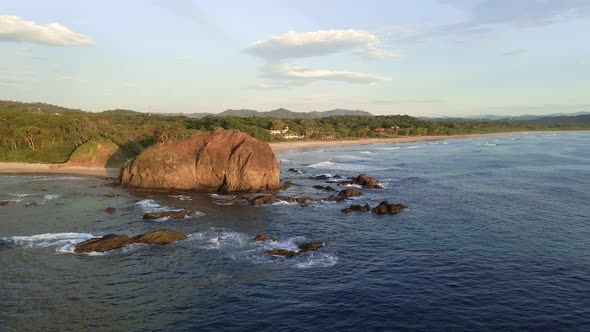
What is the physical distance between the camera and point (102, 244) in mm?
30625

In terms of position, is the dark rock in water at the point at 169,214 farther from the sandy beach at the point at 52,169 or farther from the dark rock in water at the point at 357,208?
the sandy beach at the point at 52,169

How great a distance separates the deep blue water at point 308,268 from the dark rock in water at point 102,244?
1094 millimetres

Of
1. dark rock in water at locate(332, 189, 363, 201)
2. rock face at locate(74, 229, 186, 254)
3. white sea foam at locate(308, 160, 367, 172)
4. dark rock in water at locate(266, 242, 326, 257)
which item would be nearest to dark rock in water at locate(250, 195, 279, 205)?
dark rock in water at locate(332, 189, 363, 201)

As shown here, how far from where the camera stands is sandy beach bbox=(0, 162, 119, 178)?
229 ft

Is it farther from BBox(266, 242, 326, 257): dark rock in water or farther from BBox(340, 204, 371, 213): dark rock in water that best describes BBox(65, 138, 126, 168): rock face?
BBox(266, 242, 326, 257): dark rock in water

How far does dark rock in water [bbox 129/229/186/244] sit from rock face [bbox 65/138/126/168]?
49.4 m

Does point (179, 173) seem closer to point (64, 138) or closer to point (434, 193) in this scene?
point (434, 193)

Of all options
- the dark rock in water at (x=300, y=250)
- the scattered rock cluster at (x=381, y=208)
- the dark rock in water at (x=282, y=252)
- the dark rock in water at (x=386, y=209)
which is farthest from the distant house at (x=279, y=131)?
the dark rock in water at (x=282, y=252)

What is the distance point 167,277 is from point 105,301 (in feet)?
13.2

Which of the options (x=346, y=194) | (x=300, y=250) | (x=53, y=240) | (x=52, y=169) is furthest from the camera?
(x=52, y=169)

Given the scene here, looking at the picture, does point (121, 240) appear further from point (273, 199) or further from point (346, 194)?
A: point (346, 194)

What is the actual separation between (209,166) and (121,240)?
25.3 metres

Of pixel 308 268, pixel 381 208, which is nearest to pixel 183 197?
pixel 381 208

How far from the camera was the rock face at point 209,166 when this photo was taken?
5534 cm
